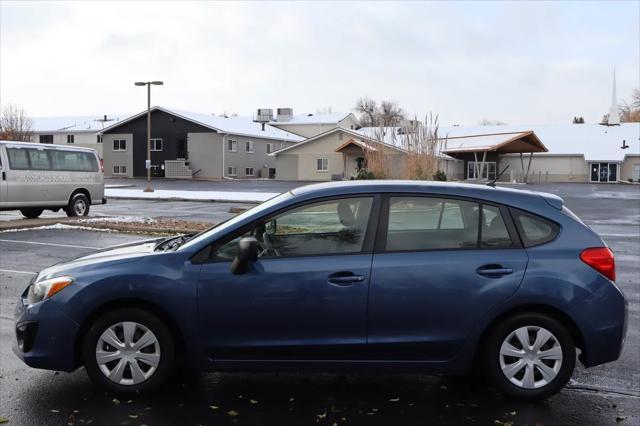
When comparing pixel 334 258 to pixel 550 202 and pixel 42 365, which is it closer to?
pixel 550 202

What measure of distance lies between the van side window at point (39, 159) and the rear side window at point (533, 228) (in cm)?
1565

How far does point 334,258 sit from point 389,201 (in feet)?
1.93

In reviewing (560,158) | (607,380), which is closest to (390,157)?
(607,380)

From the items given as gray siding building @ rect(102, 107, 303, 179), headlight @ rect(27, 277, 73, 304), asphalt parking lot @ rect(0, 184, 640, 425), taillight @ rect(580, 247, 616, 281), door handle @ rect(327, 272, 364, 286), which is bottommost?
asphalt parking lot @ rect(0, 184, 640, 425)

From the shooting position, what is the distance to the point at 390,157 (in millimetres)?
25656

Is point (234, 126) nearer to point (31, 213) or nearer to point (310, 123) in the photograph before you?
point (310, 123)

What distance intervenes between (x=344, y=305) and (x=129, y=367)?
158 cm

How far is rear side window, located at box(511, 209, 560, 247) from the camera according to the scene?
466 centimetres

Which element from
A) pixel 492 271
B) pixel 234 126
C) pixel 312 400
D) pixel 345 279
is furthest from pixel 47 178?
pixel 234 126

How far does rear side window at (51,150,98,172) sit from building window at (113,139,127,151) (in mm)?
45689

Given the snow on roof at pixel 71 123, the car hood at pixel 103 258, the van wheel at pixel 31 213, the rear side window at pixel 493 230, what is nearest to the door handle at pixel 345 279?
the rear side window at pixel 493 230

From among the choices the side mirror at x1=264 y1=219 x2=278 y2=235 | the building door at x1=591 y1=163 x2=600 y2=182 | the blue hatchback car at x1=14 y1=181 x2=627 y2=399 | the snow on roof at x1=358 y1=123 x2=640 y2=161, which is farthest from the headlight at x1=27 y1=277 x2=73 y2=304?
the building door at x1=591 y1=163 x2=600 y2=182

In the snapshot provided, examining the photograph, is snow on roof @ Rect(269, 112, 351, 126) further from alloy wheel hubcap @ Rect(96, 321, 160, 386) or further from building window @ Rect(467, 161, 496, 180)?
alloy wheel hubcap @ Rect(96, 321, 160, 386)

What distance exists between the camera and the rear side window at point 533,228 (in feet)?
15.3
